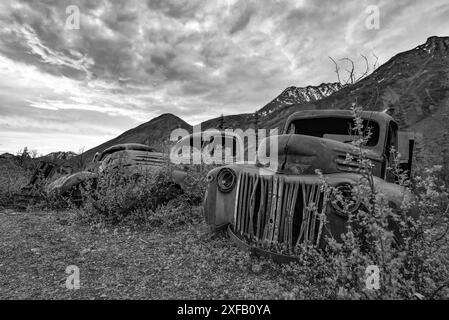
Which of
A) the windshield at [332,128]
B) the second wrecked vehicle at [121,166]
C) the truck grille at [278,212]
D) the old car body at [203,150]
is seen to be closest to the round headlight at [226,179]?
the truck grille at [278,212]

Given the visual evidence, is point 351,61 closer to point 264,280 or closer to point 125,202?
point 264,280

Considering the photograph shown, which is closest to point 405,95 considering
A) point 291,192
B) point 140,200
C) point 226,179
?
point 140,200

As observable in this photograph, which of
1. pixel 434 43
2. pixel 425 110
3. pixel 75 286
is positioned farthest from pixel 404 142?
pixel 434 43

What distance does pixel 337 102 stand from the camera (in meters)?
48.0

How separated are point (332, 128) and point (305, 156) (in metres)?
1.59

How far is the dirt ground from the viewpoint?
262 cm

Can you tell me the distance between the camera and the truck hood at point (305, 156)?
3.45 meters

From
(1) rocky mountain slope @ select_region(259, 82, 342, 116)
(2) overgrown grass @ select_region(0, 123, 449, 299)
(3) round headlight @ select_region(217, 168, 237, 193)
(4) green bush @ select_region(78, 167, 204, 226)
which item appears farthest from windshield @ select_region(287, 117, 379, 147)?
(1) rocky mountain slope @ select_region(259, 82, 342, 116)

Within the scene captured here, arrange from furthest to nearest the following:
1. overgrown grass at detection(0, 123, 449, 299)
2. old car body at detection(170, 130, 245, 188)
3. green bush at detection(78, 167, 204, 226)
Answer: old car body at detection(170, 130, 245, 188) < green bush at detection(78, 167, 204, 226) < overgrown grass at detection(0, 123, 449, 299)

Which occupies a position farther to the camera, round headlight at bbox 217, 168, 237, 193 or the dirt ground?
round headlight at bbox 217, 168, 237, 193

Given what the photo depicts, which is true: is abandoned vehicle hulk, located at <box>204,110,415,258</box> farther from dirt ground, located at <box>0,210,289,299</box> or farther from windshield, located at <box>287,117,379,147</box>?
dirt ground, located at <box>0,210,289,299</box>

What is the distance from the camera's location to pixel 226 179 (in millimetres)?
3922

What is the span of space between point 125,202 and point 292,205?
131 inches

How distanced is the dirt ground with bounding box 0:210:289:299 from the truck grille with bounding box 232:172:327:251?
1.05ft
